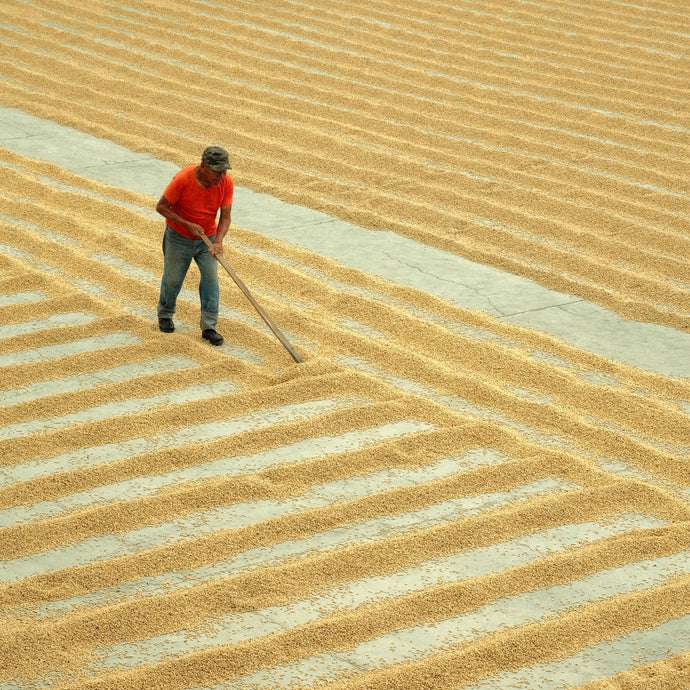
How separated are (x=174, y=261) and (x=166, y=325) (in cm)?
41

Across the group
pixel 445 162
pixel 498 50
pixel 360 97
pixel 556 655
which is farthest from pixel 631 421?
pixel 498 50

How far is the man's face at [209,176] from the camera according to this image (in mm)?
6082

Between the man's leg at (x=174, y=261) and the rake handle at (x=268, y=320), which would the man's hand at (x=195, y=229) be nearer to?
the rake handle at (x=268, y=320)

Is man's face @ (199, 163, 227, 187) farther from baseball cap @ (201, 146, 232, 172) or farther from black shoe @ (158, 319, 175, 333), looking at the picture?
black shoe @ (158, 319, 175, 333)

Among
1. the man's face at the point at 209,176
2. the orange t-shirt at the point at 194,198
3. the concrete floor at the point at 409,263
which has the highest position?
the man's face at the point at 209,176

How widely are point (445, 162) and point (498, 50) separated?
303 centimetres

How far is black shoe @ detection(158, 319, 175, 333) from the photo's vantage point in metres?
6.60

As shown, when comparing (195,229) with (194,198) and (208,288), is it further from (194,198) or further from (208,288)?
(208,288)

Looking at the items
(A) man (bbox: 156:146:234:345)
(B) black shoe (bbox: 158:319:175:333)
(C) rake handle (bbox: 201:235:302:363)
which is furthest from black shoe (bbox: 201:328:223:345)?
(C) rake handle (bbox: 201:235:302:363)

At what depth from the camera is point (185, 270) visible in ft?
21.2

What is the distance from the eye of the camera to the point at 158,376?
6109mm

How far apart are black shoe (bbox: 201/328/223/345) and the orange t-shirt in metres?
0.57

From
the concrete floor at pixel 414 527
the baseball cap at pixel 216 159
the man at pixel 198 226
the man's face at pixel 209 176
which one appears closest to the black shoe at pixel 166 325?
the man at pixel 198 226

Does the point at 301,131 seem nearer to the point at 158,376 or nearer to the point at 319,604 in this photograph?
the point at 158,376
